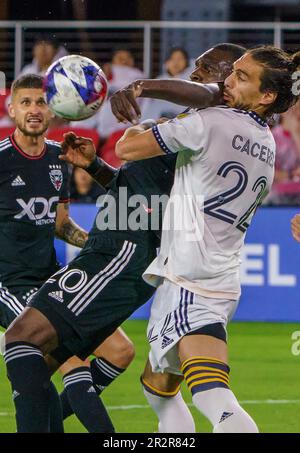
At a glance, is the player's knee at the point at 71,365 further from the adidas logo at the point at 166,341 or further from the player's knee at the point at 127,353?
the adidas logo at the point at 166,341

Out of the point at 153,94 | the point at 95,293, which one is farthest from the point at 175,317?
the point at 153,94

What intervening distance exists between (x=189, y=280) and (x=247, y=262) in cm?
595

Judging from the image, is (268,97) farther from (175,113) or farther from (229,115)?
(175,113)

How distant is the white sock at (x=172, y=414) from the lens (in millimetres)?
4988

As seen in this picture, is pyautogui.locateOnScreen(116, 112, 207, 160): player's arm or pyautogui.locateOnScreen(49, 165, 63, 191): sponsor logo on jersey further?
pyautogui.locateOnScreen(49, 165, 63, 191): sponsor logo on jersey

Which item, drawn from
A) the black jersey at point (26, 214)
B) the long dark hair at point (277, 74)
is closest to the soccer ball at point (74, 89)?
the long dark hair at point (277, 74)

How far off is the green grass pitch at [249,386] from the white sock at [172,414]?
3.18ft

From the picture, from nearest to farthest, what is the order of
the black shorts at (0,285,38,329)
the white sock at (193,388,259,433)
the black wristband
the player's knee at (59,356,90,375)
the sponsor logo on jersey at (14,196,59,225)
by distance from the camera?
1. the white sock at (193,388,259,433)
2. the black wristband
3. the player's knee at (59,356,90,375)
4. the black shorts at (0,285,38,329)
5. the sponsor logo on jersey at (14,196,59,225)

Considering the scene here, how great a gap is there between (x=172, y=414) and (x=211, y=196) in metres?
1.10

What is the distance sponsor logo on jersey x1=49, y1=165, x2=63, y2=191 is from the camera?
6043 millimetres

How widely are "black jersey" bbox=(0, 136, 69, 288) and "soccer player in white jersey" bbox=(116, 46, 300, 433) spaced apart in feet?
3.86

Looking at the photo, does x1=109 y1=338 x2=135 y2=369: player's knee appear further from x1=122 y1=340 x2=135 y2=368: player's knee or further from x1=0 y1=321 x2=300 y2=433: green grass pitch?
x1=0 y1=321 x2=300 y2=433: green grass pitch

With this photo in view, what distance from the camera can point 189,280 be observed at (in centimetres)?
462

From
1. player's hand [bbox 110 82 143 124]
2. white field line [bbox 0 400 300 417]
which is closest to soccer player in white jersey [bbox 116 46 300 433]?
player's hand [bbox 110 82 143 124]
